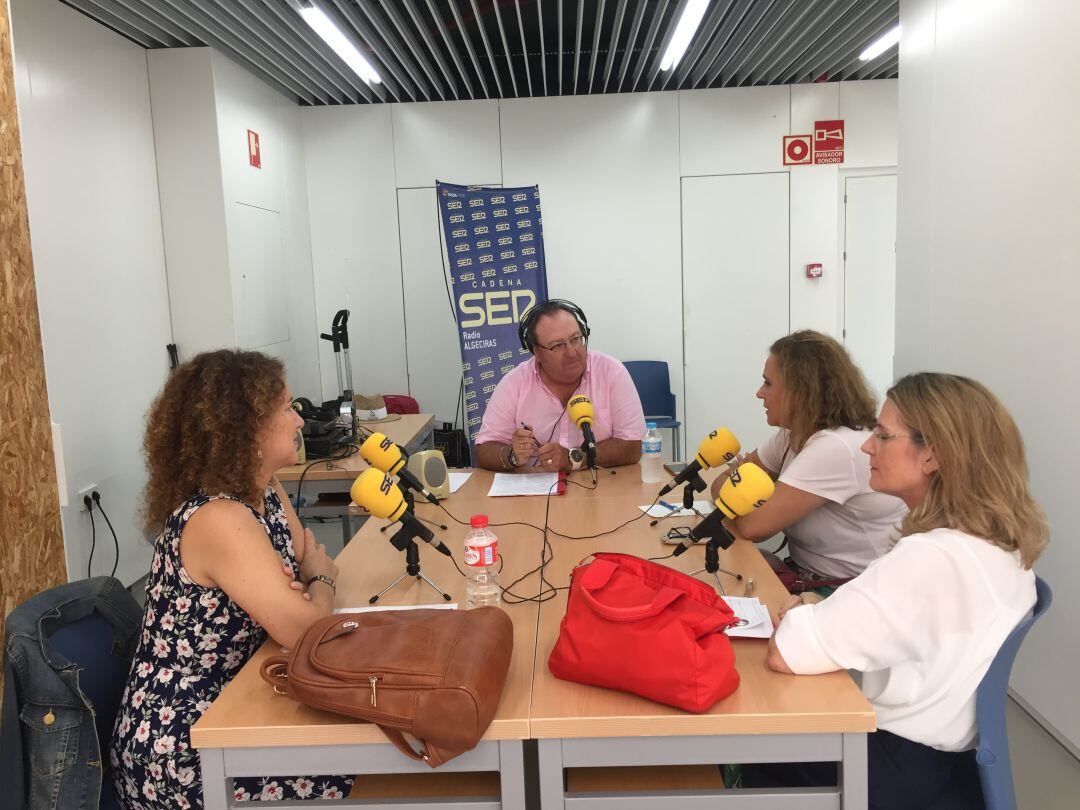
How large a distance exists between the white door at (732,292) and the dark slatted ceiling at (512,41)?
87 centimetres

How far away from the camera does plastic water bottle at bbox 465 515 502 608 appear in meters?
1.92

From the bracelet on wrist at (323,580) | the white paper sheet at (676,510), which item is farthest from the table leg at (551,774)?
the white paper sheet at (676,510)

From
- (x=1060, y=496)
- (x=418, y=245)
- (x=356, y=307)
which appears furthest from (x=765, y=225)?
(x=1060, y=496)

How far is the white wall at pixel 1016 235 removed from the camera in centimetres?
255

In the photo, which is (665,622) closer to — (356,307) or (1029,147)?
(1029,147)

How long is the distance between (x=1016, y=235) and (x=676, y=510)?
1485 mm

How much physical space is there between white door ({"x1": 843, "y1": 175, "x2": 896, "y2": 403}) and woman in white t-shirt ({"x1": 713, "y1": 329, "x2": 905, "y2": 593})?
14.1ft

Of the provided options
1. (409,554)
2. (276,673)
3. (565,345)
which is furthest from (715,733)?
(565,345)

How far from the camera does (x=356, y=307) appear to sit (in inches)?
257

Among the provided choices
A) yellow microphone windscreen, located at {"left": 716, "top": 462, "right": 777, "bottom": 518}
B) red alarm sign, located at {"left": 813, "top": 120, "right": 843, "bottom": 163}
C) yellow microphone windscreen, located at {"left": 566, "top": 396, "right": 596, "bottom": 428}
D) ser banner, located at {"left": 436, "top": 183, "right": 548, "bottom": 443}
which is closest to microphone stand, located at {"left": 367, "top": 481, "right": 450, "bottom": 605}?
yellow microphone windscreen, located at {"left": 716, "top": 462, "right": 777, "bottom": 518}

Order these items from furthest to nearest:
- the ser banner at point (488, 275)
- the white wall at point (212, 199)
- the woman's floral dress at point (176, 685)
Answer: the ser banner at point (488, 275) < the white wall at point (212, 199) < the woman's floral dress at point (176, 685)

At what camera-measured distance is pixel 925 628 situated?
1.45 meters

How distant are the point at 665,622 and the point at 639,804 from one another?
12.6 inches

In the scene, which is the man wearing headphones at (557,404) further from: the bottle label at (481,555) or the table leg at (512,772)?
the table leg at (512,772)
